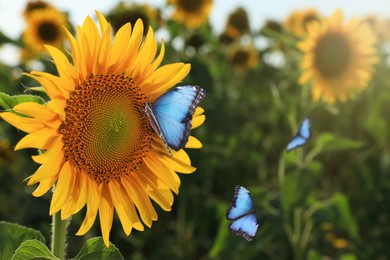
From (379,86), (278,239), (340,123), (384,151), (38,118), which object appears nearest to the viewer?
(38,118)

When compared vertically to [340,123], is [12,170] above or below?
above

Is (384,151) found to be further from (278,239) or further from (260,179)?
(278,239)

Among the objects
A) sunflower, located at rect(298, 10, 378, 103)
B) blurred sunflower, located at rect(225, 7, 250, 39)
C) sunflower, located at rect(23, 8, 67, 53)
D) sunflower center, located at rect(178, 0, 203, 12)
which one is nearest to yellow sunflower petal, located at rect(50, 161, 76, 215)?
sunflower, located at rect(298, 10, 378, 103)

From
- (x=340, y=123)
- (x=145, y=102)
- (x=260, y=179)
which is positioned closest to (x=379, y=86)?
(x=340, y=123)

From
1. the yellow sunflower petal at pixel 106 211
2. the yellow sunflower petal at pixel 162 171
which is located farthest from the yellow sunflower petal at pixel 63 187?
the yellow sunflower petal at pixel 162 171

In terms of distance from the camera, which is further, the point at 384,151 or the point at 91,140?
the point at 384,151

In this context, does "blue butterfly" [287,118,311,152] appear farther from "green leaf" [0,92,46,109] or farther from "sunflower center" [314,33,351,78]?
"sunflower center" [314,33,351,78]
